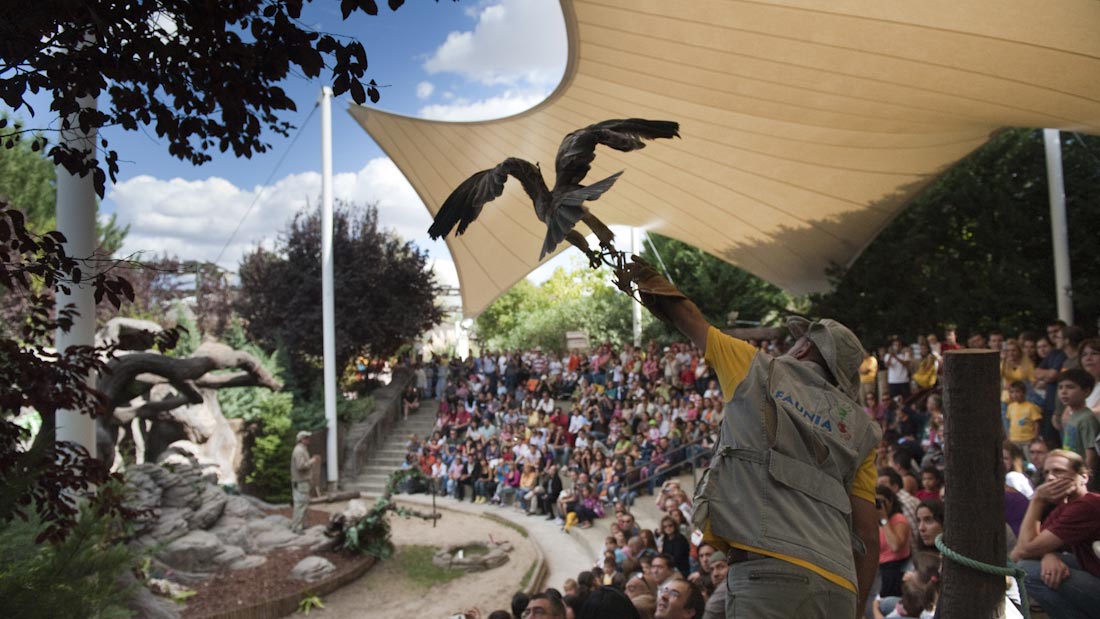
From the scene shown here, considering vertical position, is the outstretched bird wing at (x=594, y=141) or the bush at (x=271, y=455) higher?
the outstretched bird wing at (x=594, y=141)

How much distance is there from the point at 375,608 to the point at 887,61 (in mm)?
7230

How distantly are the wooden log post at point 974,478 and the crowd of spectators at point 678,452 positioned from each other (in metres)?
0.08

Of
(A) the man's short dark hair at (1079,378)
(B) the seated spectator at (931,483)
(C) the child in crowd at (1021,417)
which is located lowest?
(B) the seated spectator at (931,483)

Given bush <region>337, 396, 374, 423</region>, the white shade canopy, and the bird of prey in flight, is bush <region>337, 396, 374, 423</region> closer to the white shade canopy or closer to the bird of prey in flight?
the white shade canopy

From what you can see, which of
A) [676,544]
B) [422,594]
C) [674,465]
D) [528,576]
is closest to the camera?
[676,544]

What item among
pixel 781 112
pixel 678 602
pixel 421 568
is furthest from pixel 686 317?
pixel 421 568

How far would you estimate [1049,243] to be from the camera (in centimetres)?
966

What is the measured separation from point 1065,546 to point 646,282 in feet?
7.10

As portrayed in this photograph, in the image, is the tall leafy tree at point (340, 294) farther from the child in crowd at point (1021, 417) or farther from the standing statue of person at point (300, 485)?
the child in crowd at point (1021, 417)

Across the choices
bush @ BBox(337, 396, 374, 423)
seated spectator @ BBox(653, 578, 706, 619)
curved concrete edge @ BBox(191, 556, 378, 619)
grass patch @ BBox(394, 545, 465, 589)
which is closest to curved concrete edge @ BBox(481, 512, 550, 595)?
grass patch @ BBox(394, 545, 465, 589)

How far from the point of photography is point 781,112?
761cm

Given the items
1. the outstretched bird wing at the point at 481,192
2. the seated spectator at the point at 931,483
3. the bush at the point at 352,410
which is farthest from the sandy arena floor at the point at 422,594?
the bush at the point at 352,410

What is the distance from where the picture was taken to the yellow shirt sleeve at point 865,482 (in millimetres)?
1960

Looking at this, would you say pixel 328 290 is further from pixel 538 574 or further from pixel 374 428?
pixel 538 574
